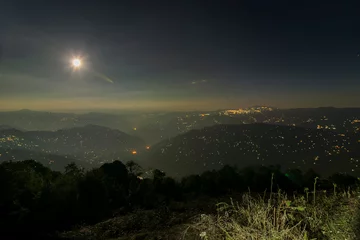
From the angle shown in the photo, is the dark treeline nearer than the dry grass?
No

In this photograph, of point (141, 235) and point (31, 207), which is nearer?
point (141, 235)

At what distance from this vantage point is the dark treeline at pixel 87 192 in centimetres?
1502

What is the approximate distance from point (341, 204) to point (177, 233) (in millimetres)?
4589

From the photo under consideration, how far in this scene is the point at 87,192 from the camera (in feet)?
70.5

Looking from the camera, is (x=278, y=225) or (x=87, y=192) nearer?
(x=278, y=225)

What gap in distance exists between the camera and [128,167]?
33531 millimetres

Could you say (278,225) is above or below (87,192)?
above

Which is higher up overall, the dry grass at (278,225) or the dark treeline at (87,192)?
the dry grass at (278,225)

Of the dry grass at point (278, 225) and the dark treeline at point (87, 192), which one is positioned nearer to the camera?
the dry grass at point (278, 225)

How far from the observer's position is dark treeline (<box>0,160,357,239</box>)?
15.0 metres

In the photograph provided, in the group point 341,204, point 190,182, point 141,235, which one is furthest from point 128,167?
point 341,204

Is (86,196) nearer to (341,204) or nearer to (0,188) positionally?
(0,188)

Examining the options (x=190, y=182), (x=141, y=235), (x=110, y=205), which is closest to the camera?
(x=141, y=235)

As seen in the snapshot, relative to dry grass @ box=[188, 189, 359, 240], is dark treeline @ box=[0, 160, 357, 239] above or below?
below
